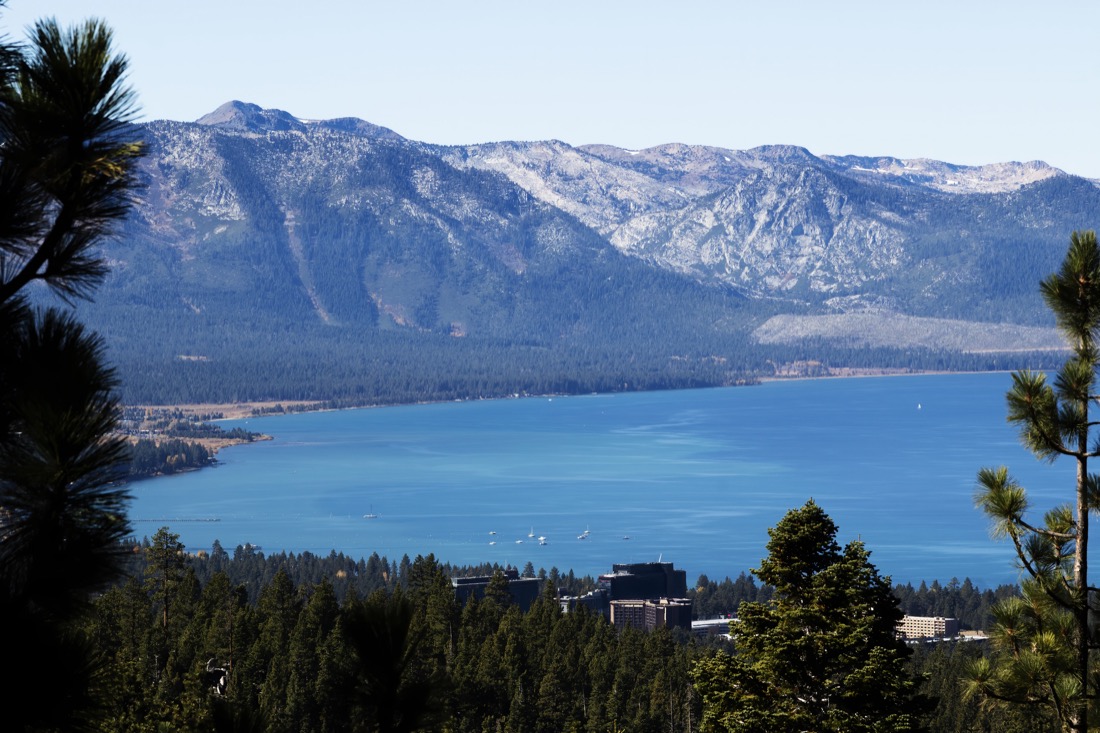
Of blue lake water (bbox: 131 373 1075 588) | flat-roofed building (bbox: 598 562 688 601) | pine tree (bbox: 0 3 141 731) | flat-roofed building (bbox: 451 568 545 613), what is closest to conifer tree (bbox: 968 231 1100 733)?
pine tree (bbox: 0 3 141 731)

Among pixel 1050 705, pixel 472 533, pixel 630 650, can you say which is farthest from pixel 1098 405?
pixel 472 533

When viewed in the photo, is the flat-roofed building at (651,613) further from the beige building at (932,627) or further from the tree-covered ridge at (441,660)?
the tree-covered ridge at (441,660)

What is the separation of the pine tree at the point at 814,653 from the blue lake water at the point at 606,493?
54.6m

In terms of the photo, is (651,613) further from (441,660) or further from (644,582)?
(441,660)

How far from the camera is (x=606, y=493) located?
125438mm

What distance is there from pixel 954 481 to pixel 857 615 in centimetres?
12533

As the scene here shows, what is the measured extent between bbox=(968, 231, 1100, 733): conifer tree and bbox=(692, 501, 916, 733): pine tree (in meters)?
2.49

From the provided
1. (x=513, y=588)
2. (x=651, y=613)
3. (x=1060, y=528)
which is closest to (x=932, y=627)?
(x=651, y=613)

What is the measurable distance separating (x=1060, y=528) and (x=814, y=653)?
3316 millimetres

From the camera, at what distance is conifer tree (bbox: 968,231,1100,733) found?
8.83 m

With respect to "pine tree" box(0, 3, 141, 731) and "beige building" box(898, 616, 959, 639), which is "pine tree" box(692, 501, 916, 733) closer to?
"pine tree" box(0, 3, 141, 731)

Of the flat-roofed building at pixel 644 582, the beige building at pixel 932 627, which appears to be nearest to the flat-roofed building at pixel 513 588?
the flat-roofed building at pixel 644 582

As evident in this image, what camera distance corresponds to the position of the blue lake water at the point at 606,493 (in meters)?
95.4

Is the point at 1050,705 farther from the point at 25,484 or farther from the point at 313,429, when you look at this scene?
the point at 313,429
